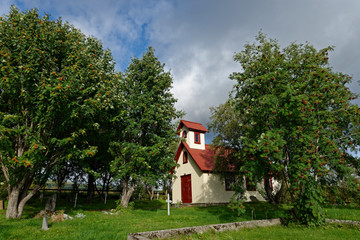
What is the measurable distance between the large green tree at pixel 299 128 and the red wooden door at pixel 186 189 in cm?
1511

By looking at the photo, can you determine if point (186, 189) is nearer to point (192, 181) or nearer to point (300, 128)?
point (192, 181)

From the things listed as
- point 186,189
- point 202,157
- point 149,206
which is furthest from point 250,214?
point 149,206

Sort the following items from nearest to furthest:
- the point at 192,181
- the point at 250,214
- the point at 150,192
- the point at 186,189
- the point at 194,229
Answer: the point at 194,229
the point at 250,214
the point at 192,181
the point at 186,189
the point at 150,192

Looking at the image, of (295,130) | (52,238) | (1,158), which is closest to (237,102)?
(295,130)

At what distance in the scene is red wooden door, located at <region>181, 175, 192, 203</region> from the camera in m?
26.3

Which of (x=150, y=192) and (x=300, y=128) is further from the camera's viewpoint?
(x=150, y=192)

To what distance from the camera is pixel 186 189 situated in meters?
27.0

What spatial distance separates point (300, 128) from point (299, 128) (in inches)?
1.6

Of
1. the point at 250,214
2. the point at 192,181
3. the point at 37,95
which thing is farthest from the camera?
the point at 192,181

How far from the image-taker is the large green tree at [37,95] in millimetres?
11820

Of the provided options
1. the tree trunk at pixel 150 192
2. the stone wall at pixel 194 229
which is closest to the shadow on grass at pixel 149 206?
the tree trunk at pixel 150 192

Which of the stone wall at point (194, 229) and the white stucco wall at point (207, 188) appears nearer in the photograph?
the stone wall at point (194, 229)

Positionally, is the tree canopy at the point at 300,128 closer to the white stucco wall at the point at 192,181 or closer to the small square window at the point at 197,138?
the white stucco wall at the point at 192,181

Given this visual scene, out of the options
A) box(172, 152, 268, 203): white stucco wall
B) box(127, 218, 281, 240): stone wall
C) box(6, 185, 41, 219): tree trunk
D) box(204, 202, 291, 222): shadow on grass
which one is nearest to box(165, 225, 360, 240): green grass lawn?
box(127, 218, 281, 240): stone wall
